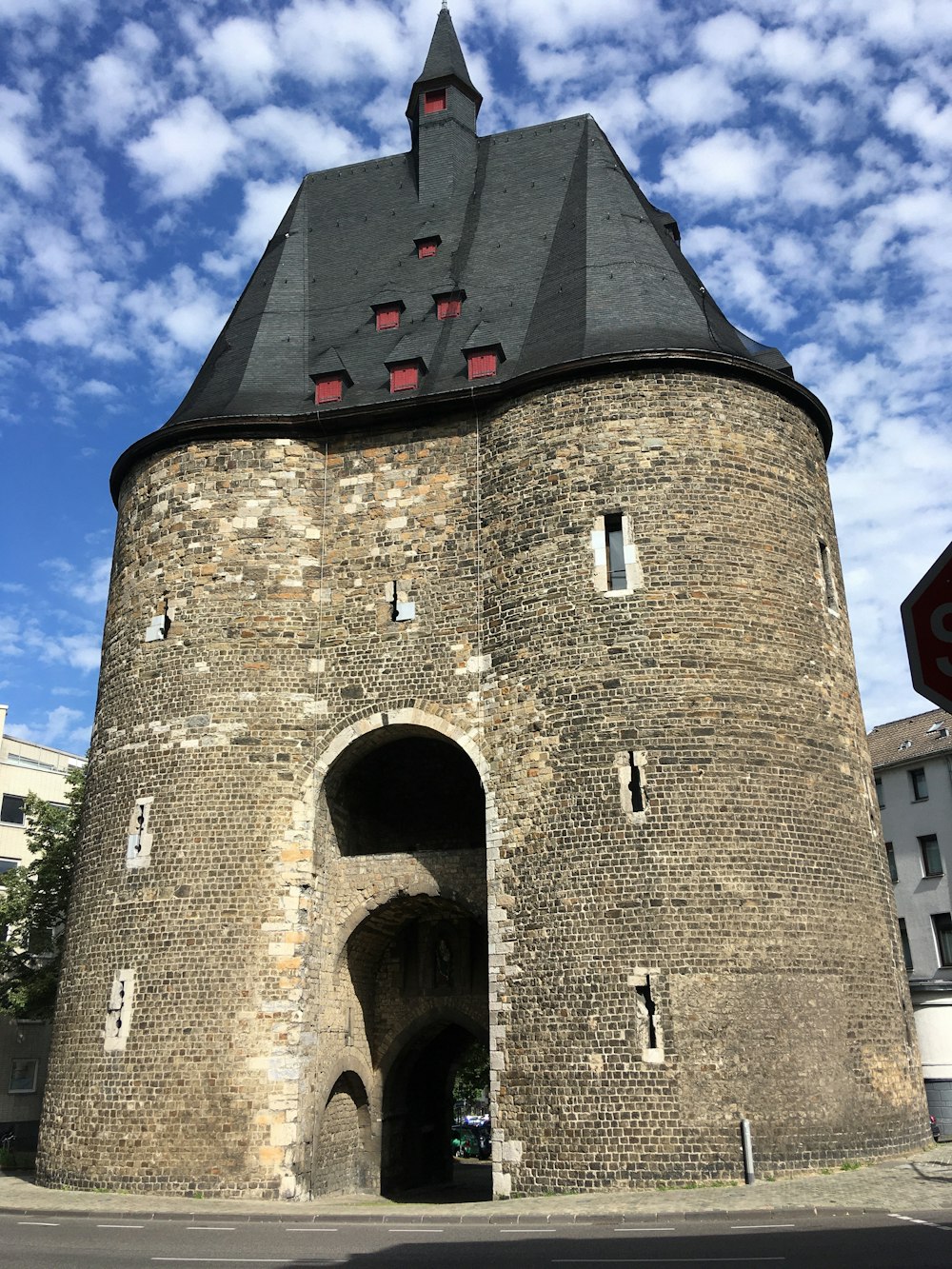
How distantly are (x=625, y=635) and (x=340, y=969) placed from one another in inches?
262

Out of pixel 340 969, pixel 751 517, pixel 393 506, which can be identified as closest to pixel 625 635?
pixel 751 517

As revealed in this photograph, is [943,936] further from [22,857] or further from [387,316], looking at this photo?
[22,857]

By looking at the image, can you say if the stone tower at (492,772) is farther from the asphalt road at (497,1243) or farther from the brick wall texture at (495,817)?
the asphalt road at (497,1243)

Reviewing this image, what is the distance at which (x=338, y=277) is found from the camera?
2234cm

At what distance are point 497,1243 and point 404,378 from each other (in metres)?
13.1

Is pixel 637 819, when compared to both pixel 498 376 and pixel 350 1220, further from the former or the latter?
pixel 498 376

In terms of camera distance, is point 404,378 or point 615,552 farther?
point 404,378

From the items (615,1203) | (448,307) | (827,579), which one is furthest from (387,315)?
(615,1203)

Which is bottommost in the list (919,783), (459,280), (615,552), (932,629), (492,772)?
(932,629)

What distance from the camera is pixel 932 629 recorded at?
138 inches

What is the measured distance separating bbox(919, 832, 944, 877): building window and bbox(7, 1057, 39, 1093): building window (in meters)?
23.7

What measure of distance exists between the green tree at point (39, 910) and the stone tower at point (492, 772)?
582 centimetres

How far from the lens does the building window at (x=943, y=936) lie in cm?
3059

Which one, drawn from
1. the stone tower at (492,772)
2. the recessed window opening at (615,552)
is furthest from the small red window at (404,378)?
the recessed window opening at (615,552)
